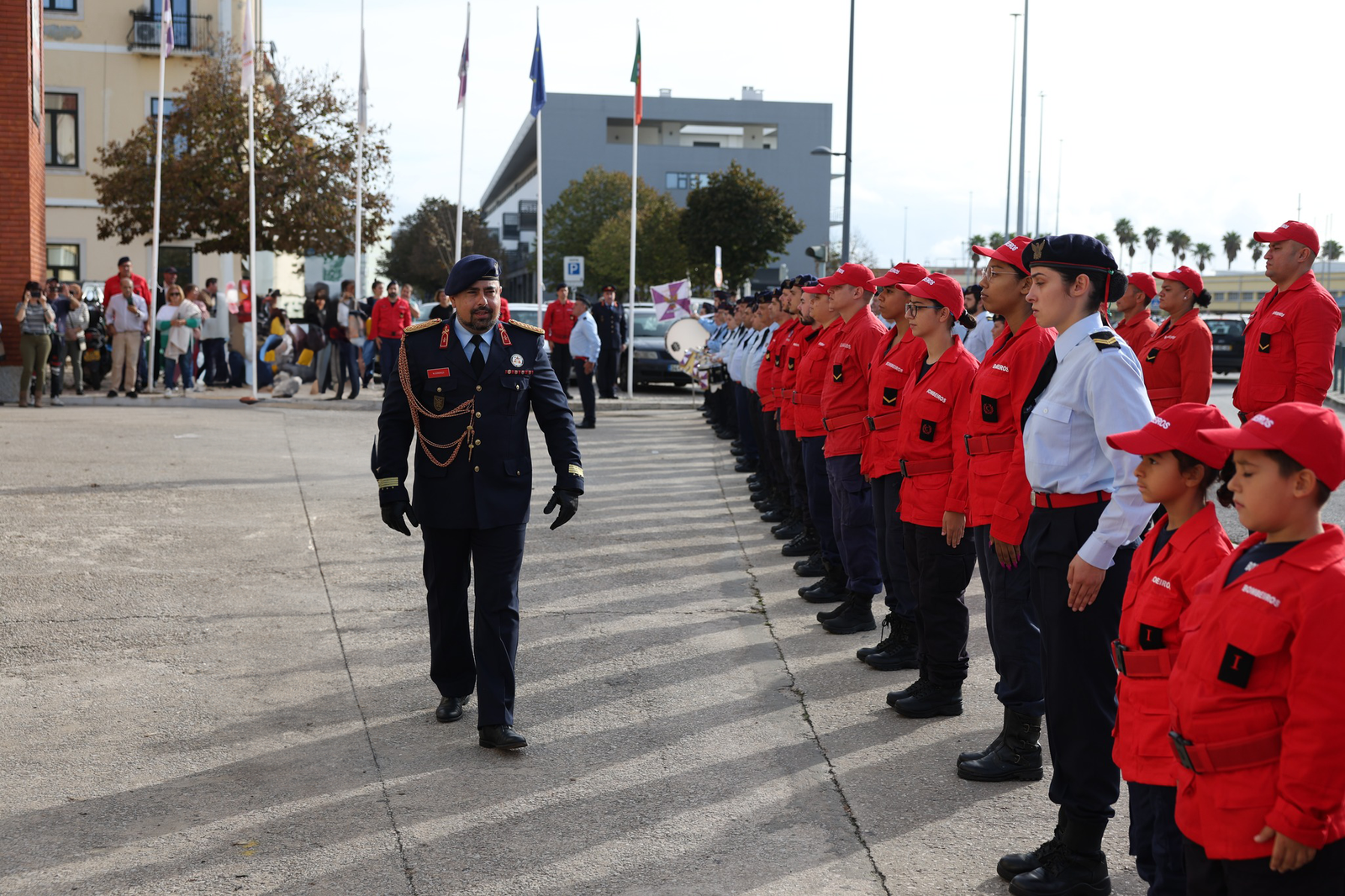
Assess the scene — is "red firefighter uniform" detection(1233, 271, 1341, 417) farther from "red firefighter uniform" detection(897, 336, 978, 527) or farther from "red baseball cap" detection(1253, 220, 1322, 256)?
"red firefighter uniform" detection(897, 336, 978, 527)

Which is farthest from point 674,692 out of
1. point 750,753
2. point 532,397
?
point 532,397

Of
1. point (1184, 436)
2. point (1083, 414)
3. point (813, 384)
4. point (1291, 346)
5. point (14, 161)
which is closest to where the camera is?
point (1184, 436)

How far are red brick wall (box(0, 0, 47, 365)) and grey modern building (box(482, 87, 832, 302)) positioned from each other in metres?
62.2

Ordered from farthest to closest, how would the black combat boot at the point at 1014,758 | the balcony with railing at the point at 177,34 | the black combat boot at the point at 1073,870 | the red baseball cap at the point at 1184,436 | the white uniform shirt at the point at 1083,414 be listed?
1. the balcony with railing at the point at 177,34
2. the black combat boot at the point at 1014,758
3. the white uniform shirt at the point at 1083,414
4. the black combat boot at the point at 1073,870
5. the red baseball cap at the point at 1184,436

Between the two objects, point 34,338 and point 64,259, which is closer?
point 34,338

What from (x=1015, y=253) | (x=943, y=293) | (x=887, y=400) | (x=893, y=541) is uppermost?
(x=1015, y=253)

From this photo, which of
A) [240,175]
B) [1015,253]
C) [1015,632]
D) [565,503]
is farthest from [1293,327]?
[240,175]

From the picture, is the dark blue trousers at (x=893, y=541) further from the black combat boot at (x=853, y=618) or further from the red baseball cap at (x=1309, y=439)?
the red baseball cap at (x=1309, y=439)

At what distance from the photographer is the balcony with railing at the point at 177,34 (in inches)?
1518

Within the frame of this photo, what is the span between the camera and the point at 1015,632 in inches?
191

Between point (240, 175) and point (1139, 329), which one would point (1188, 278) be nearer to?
point (1139, 329)

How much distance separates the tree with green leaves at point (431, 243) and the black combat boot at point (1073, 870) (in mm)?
71808

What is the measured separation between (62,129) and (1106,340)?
4053 centimetres

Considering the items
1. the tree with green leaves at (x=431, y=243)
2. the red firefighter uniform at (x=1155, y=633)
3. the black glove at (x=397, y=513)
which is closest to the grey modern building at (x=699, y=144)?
the tree with green leaves at (x=431, y=243)
